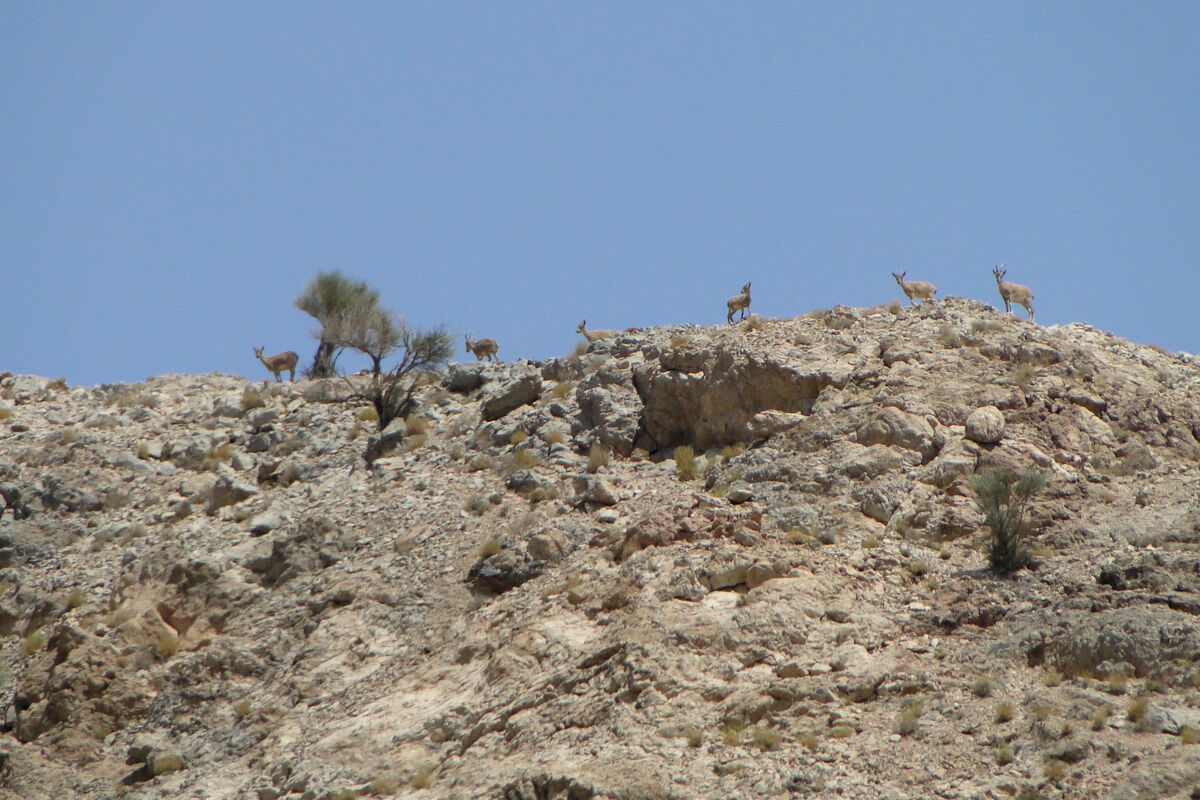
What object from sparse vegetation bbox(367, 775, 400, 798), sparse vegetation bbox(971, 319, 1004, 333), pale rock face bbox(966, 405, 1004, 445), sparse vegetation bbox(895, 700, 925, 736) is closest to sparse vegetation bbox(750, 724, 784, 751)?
sparse vegetation bbox(895, 700, 925, 736)

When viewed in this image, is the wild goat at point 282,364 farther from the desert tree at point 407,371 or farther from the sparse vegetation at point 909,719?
the sparse vegetation at point 909,719

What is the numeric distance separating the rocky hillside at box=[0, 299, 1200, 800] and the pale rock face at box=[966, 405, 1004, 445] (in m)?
0.05

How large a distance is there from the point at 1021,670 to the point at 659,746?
13.5 ft

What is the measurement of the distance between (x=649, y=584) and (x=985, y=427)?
6.08 metres

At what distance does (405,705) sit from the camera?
16531 millimetres

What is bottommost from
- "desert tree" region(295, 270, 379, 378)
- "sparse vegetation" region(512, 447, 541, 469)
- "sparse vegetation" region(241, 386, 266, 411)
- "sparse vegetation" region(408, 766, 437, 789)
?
"sparse vegetation" region(408, 766, 437, 789)

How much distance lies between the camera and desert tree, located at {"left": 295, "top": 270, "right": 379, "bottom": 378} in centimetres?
3284

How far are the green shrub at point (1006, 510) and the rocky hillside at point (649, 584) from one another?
29 centimetres

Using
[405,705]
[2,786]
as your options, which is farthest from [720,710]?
[2,786]

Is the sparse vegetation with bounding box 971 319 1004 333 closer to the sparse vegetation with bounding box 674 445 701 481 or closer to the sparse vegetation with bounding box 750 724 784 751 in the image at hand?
the sparse vegetation with bounding box 674 445 701 481

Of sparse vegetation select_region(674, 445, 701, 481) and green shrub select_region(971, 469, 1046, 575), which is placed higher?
sparse vegetation select_region(674, 445, 701, 481)

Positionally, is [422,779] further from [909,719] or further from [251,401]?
[251,401]

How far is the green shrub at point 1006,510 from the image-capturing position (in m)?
16.5

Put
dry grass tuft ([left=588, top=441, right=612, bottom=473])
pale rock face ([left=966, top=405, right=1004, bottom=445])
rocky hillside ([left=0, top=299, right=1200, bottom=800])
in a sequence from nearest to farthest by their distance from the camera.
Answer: rocky hillside ([left=0, top=299, right=1200, bottom=800]) → pale rock face ([left=966, top=405, right=1004, bottom=445]) → dry grass tuft ([left=588, top=441, right=612, bottom=473])
